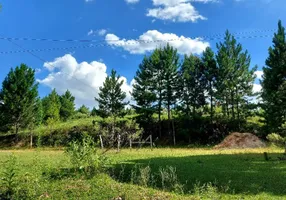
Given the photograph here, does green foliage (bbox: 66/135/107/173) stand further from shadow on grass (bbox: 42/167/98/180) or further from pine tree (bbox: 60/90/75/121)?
pine tree (bbox: 60/90/75/121)

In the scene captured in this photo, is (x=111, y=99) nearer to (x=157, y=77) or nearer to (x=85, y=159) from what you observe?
(x=157, y=77)

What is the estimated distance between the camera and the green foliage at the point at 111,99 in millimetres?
37062

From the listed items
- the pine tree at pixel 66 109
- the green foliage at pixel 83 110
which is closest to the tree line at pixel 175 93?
the pine tree at pixel 66 109

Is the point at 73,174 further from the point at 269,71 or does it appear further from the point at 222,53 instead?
the point at 222,53

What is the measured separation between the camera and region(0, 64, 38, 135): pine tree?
36.4m

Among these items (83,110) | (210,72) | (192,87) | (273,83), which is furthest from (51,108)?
(273,83)

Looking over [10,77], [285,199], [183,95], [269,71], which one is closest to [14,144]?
[10,77]

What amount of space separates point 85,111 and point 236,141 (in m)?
40.5

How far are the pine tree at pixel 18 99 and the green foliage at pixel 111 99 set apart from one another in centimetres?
908

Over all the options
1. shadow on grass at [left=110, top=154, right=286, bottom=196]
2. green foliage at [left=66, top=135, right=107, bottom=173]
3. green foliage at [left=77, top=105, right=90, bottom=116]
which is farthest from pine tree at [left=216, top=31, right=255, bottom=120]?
green foliage at [left=77, top=105, right=90, bottom=116]

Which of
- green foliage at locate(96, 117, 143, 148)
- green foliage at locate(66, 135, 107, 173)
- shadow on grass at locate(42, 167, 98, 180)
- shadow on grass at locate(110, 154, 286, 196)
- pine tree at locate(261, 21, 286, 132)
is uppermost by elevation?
pine tree at locate(261, 21, 286, 132)

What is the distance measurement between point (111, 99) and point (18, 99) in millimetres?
12113

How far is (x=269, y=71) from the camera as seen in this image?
28703mm

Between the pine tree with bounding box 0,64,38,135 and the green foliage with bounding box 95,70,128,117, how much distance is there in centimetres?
908
